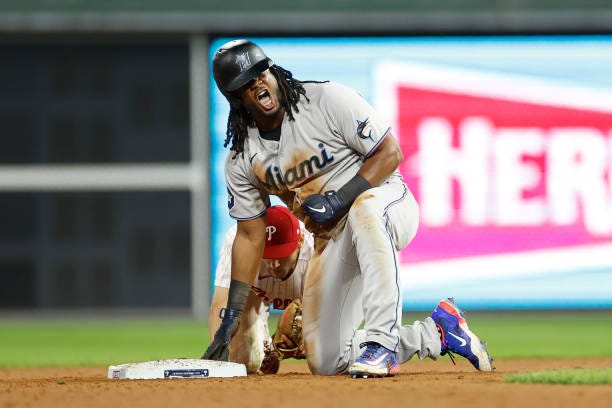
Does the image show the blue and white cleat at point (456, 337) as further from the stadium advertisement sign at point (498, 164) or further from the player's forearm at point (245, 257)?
the stadium advertisement sign at point (498, 164)

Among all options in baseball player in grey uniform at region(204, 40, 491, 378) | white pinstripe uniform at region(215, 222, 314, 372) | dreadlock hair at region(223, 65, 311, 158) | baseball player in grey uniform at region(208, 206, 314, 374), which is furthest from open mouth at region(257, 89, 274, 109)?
white pinstripe uniform at region(215, 222, 314, 372)

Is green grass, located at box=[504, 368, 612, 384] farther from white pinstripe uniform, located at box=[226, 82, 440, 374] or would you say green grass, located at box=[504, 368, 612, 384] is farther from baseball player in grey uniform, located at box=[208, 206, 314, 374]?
baseball player in grey uniform, located at box=[208, 206, 314, 374]

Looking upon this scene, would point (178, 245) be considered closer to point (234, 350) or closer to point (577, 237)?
point (577, 237)

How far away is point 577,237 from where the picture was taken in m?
14.1

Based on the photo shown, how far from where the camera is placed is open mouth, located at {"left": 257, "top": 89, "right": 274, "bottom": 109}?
585 cm

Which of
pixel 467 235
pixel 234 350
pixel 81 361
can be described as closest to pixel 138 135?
pixel 467 235

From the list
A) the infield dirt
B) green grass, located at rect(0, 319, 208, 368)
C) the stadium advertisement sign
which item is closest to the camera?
the infield dirt

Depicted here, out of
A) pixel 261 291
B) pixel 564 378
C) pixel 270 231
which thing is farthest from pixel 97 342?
pixel 564 378

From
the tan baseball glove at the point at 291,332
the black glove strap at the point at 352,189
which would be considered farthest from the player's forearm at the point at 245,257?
the tan baseball glove at the point at 291,332

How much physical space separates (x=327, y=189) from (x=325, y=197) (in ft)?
0.71

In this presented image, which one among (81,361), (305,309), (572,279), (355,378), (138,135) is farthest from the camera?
(138,135)

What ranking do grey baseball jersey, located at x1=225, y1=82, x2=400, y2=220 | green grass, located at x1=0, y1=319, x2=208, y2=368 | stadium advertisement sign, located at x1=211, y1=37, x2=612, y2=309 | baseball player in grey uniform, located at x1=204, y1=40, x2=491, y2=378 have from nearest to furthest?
1. baseball player in grey uniform, located at x1=204, y1=40, x2=491, y2=378
2. grey baseball jersey, located at x1=225, y1=82, x2=400, y2=220
3. green grass, located at x1=0, y1=319, x2=208, y2=368
4. stadium advertisement sign, located at x1=211, y1=37, x2=612, y2=309

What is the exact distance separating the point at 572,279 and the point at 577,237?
500 millimetres

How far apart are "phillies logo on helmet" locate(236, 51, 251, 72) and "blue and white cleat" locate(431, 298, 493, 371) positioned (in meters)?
1.61
